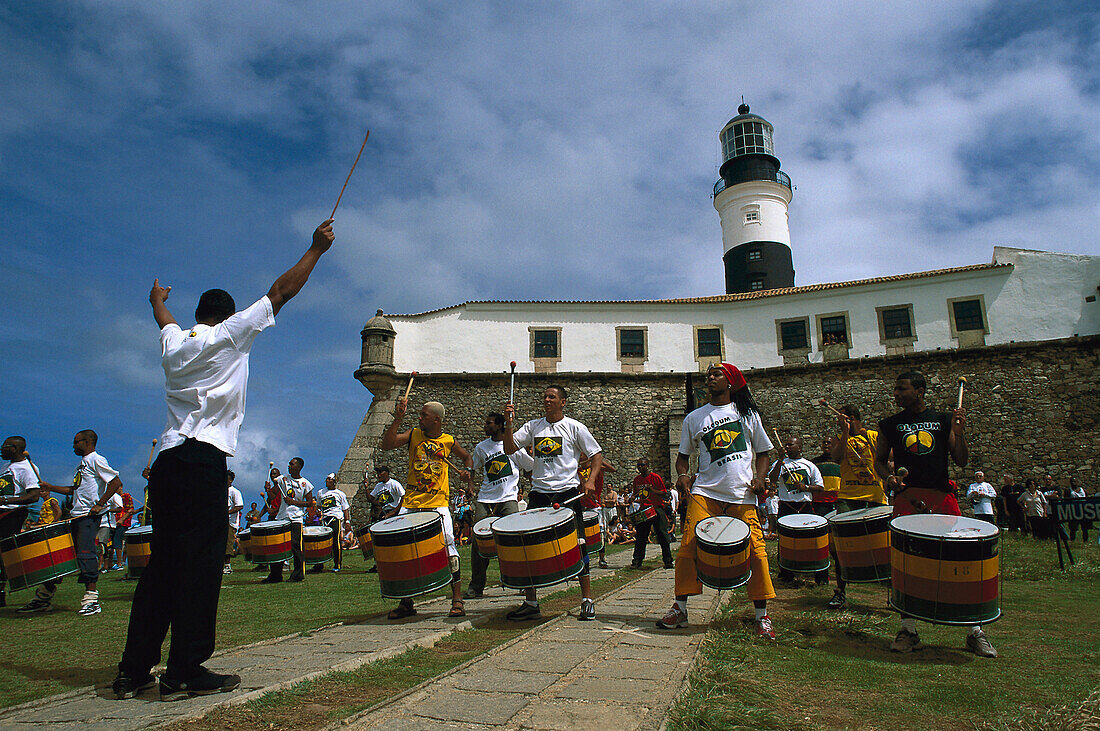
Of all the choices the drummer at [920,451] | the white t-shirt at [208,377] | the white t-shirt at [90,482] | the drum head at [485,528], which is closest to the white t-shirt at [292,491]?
the white t-shirt at [90,482]

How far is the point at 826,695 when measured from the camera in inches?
133

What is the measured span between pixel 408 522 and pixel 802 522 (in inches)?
171

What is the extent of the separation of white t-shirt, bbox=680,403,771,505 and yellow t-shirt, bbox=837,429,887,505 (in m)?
2.53

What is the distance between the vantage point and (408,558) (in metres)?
5.61

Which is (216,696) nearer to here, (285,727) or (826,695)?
(285,727)

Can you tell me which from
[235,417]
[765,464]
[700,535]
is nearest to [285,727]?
[235,417]

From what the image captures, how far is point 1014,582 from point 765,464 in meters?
5.28

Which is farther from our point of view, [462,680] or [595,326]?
[595,326]

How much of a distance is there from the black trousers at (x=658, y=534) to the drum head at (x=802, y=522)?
3.28 metres

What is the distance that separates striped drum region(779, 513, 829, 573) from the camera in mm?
7094

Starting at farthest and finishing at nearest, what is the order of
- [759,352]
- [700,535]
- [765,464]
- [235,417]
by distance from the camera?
[759,352]
[765,464]
[700,535]
[235,417]

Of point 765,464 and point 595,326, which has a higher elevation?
point 595,326

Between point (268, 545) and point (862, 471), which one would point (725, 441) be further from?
point (268, 545)

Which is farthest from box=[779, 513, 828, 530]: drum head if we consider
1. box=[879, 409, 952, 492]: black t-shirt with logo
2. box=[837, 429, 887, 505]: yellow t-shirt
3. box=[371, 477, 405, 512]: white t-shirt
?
box=[371, 477, 405, 512]: white t-shirt
